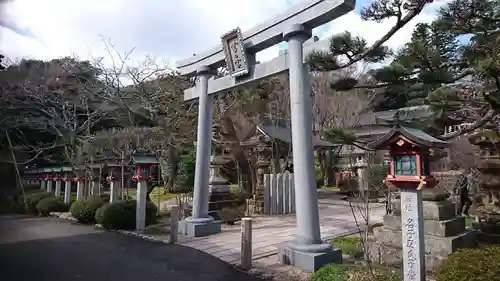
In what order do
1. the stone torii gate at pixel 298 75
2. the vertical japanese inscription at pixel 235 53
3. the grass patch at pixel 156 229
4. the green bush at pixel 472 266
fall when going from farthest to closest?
the grass patch at pixel 156 229 → the vertical japanese inscription at pixel 235 53 → the stone torii gate at pixel 298 75 → the green bush at pixel 472 266

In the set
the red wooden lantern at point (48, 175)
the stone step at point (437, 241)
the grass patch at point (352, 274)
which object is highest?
the red wooden lantern at point (48, 175)

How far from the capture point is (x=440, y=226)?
6.09 m

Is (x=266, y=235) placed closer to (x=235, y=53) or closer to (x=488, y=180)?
(x=235, y=53)

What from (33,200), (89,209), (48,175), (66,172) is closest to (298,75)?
(89,209)

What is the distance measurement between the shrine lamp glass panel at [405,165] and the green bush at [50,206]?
688 inches

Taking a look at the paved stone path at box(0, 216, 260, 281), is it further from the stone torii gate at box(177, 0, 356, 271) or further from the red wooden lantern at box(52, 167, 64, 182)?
the red wooden lantern at box(52, 167, 64, 182)

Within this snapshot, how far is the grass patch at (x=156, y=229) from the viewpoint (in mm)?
10727

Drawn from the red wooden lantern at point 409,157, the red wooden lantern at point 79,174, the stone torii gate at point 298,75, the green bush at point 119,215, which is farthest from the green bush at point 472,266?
the red wooden lantern at point 79,174

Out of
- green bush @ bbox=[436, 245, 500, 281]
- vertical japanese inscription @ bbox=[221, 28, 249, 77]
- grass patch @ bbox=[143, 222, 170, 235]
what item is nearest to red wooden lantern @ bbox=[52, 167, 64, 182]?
grass patch @ bbox=[143, 222, 170, 235]

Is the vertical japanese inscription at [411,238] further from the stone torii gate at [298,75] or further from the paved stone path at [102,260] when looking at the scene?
the paved stone path at [102,260]

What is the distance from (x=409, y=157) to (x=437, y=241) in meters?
2.27

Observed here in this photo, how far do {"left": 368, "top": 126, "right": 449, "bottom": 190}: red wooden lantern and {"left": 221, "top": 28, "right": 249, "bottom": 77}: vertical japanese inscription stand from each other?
4.71 m

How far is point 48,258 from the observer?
7.84 metres

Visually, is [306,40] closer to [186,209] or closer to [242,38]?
[242,38]
